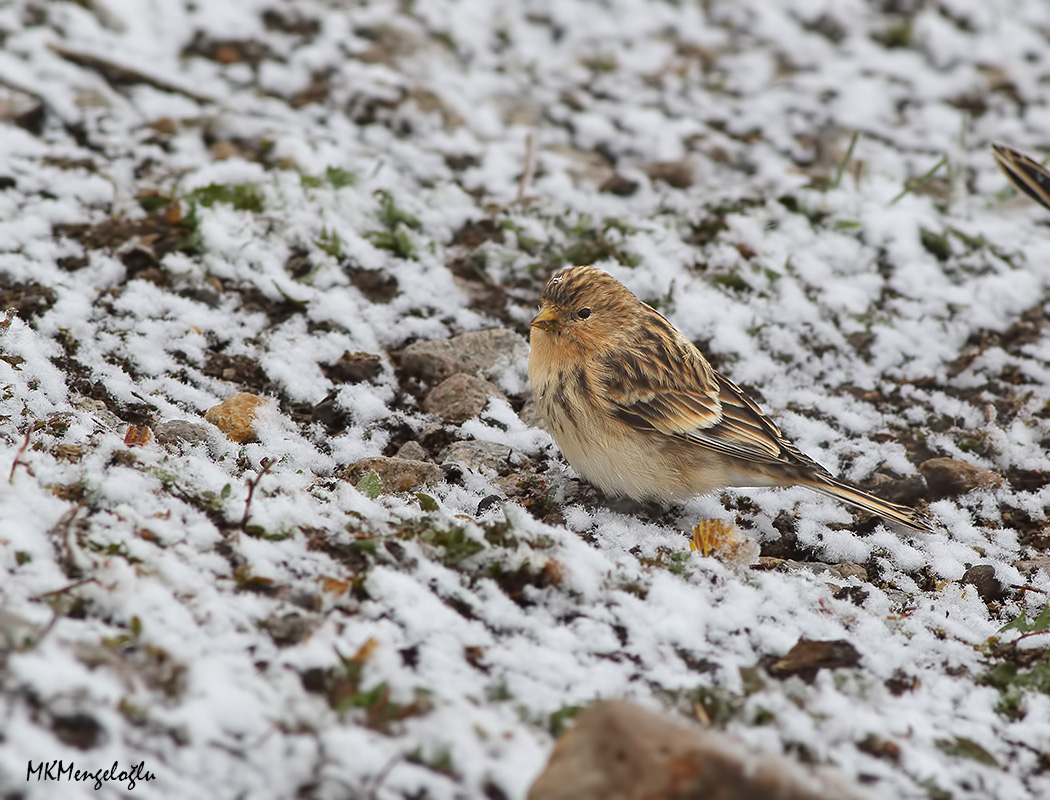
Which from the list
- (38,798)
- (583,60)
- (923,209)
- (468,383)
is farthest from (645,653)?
(583,60)

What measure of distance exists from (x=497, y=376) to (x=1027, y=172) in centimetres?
369

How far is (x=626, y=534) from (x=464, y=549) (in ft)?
3.56

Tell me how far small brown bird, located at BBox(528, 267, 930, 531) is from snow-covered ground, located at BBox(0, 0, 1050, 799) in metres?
0.25

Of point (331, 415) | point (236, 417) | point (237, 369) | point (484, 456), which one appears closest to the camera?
point (236, 417)

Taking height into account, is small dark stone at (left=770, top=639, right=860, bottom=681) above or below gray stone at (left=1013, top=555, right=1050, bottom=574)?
above

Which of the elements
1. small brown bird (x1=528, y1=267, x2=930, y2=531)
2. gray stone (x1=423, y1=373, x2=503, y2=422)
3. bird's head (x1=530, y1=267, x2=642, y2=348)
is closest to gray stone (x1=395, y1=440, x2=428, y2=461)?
gray stone (x1=423, y1=373, x2=503, y2=422)

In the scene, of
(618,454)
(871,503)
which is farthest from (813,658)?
(618,454)

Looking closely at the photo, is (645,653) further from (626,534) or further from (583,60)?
(583,60)

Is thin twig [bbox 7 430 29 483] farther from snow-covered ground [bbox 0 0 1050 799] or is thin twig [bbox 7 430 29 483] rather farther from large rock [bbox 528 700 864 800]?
large rock [bbox 528 700 864 800]

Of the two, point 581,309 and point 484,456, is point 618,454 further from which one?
point 581,309

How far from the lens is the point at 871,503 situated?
4859mm

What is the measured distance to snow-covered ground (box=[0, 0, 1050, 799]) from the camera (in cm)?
314

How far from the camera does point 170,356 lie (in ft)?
18.0

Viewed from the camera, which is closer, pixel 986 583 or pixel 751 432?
pixel 986 583
